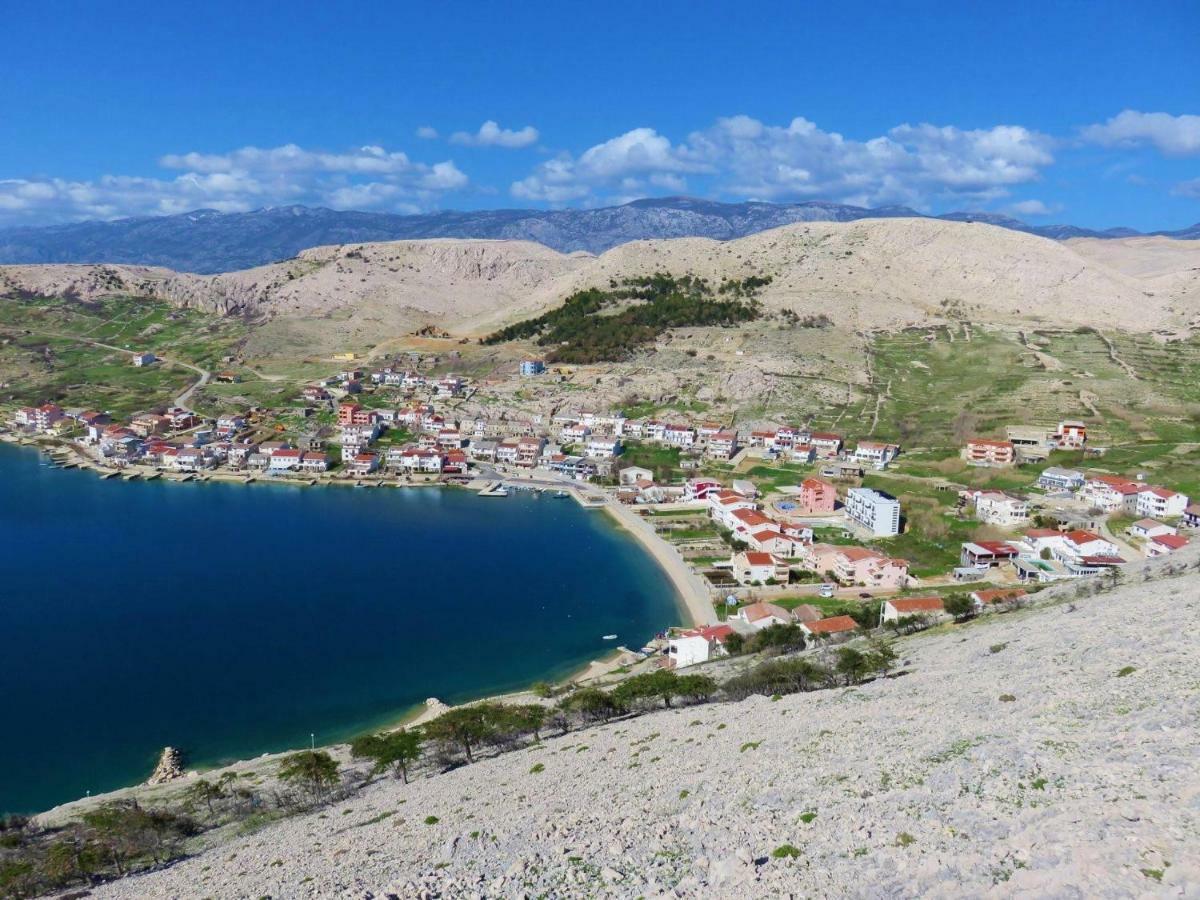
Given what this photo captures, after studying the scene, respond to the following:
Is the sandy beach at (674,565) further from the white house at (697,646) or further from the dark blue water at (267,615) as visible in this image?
the white house at (697,646)

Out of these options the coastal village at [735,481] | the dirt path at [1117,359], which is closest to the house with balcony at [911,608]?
the coastal village at [735,481]

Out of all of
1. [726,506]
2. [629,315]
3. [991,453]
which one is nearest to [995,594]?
[726,506]

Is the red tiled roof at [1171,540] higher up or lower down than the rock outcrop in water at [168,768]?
higher up

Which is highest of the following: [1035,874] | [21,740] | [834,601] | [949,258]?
[949,258]

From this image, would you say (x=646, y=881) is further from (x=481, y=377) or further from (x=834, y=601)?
(x=481, y=377)

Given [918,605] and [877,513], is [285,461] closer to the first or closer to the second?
[877,513]

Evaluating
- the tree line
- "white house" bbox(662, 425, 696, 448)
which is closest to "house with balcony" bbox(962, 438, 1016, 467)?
"white house" bbox(662, 425, 696, 448)

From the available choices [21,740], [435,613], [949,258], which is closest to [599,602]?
[435,613]
